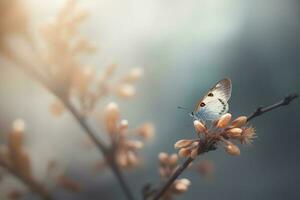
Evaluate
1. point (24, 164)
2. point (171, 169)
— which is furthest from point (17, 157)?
point (171, 169)

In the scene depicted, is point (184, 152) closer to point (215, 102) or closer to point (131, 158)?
point (215, 102)

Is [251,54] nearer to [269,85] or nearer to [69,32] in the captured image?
[269,85]

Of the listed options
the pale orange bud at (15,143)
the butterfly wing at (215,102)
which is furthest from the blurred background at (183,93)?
the butterfly wing at (215,102)

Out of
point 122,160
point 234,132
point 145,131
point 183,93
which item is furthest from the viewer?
point 183,93

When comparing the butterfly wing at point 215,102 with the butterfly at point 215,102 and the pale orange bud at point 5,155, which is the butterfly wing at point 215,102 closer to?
the butterfly at point 215,102

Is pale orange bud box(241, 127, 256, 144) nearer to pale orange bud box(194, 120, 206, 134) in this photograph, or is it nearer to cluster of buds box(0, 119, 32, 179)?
pale orange bud box(194, 120, 206, 134)

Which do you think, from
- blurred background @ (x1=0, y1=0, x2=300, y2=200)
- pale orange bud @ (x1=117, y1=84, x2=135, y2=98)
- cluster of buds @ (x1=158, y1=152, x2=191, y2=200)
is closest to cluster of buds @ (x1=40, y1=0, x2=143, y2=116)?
pale orange bud @ (x1=117, y1=84, x2=135, y2=98)
